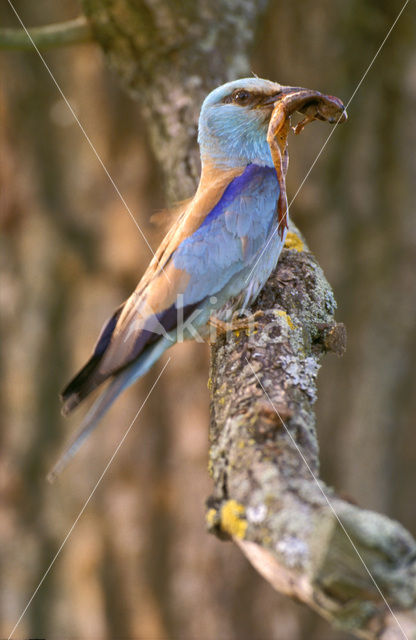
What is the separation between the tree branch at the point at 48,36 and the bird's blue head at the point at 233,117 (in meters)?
1.04

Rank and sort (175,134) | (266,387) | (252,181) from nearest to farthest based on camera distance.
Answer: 1. (266,387)
2. (252,181)
3. (175,134)

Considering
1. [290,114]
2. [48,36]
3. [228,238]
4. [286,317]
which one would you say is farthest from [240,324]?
[48,36]

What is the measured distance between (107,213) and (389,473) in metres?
2.95

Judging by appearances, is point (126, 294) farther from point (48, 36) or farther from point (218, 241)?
point (218, 241)

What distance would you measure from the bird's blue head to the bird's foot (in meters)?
0.77

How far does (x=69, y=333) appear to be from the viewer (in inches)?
204

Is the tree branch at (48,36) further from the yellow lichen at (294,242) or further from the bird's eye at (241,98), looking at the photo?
the yellow lichen at (294,242)

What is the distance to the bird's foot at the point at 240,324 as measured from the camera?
7.72 ft

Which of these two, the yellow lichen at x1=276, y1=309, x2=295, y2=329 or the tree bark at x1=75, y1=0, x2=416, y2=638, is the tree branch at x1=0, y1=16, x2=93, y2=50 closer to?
the tree bark at x1=75, y1=0, x2=416, y2=638

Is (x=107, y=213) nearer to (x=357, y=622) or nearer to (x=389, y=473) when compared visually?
(x=389, y=473)

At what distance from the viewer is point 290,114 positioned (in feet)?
8.95

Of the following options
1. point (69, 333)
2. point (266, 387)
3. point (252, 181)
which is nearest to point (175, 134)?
point (252, 181)

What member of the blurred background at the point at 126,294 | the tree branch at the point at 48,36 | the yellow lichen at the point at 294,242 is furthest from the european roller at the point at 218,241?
the blurred background at the point at 126,294

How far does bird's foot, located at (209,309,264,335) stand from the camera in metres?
2.35
